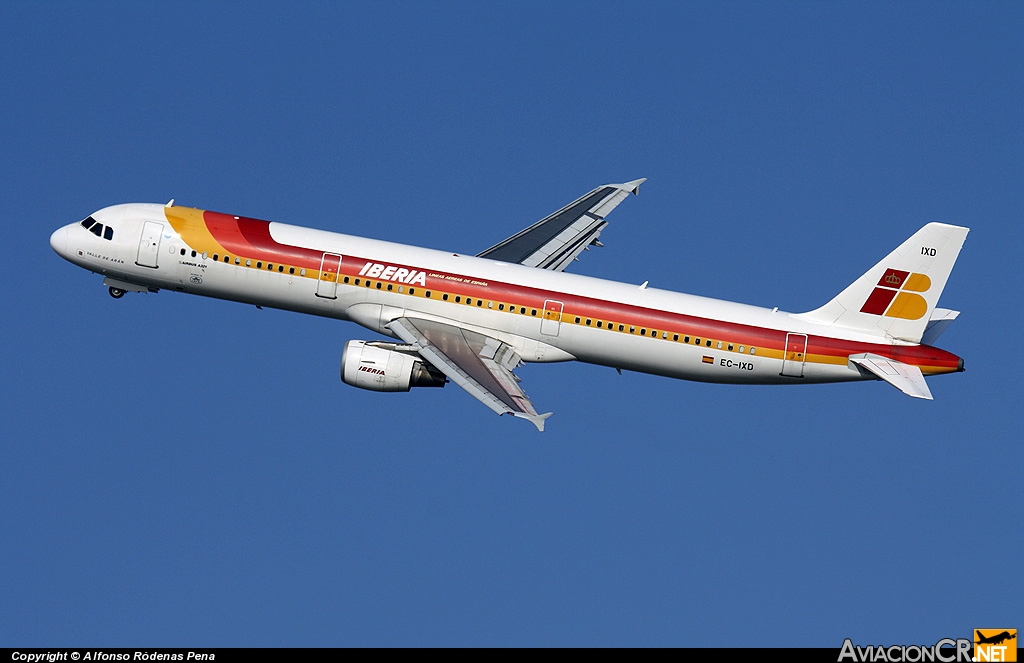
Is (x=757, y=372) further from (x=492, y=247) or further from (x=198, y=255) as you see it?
(x=198, y=255)

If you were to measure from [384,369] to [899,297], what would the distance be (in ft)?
90.4

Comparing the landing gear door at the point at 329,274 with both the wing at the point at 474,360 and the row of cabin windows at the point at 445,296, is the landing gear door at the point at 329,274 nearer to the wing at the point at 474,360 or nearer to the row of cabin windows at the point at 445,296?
the row of cabin windows at the point at 445,296

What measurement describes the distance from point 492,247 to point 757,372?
18227 mm

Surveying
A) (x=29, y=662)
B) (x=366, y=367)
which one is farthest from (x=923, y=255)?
(x=29, y=662)

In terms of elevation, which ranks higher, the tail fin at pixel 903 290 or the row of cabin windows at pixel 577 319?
the tail fin at pixel 903 290

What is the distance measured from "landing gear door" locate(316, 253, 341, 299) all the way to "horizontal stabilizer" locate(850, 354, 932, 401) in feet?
90.8

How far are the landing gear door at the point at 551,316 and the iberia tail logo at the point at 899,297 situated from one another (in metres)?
16.2

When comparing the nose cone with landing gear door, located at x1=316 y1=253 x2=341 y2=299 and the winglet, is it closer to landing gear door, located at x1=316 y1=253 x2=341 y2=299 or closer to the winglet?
landing gear door, located at x1=316 y1=253 x2=341 y2=299

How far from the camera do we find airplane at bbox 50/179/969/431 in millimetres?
81500

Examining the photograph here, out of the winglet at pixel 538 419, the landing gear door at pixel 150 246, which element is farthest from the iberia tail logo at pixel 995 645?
the landing gear door at pixel 150 246

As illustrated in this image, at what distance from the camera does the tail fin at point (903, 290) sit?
266 feet

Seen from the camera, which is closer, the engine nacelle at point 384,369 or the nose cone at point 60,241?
the engine nacelle at point 384,369

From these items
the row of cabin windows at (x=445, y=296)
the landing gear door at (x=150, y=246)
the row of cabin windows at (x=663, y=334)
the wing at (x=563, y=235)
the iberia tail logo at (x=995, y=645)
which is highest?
the wing at (x=563, y=235)

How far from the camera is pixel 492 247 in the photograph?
9106 cm
